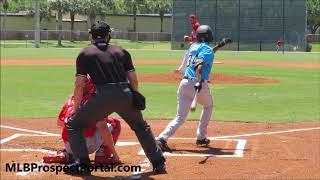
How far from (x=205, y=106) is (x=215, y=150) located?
28.1 inches

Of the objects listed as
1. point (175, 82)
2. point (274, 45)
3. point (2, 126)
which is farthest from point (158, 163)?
point (274, 45)

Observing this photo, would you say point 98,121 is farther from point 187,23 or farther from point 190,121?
point 187,23

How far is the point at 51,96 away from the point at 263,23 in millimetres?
53098

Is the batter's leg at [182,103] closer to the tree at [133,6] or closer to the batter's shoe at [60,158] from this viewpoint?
the batter's shoe at [60,158]

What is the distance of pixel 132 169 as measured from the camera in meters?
7.26

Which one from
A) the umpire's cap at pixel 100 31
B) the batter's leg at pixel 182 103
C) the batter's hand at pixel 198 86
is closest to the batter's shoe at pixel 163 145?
the batter's leg at pixel 182 103

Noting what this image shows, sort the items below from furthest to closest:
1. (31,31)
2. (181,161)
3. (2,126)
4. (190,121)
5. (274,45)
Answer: (31,31) → (274,45) → (190,121) → (2,126) → (181,161)

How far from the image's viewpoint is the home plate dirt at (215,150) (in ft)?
23.1

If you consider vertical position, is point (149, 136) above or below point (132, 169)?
above

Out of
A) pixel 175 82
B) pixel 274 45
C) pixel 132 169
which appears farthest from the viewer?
pixel 274 45

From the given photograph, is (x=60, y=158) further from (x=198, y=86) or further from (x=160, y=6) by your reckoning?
(x=160, y=6)

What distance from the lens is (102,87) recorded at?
6523 millimetres

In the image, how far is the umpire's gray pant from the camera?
6511 mm

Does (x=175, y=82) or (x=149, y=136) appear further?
(x=175, y=82)
